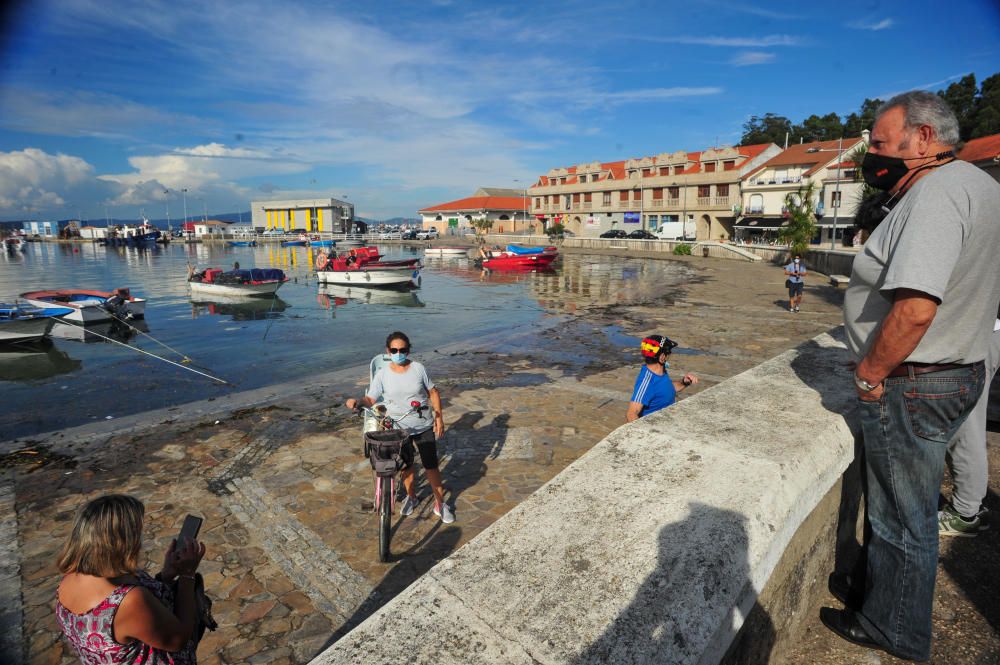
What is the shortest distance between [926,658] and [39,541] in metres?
6.56

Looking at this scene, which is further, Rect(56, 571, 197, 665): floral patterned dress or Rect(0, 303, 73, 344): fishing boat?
Rect(0, 303, 73, 344): fishing boat

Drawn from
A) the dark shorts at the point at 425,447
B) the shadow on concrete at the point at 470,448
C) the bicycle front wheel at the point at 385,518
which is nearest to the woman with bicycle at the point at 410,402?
the dark shorts at the point at 425,447

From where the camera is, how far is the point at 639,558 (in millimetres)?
1812

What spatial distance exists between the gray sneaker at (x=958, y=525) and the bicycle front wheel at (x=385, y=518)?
3800 millimetres

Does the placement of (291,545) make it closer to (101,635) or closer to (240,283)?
(101,635)

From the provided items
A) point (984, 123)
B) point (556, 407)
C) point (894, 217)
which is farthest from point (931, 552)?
point (984, 123)

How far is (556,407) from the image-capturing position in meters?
8.48

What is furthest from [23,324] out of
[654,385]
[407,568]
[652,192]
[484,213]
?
[484,213]

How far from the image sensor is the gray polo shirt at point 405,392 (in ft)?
16.5

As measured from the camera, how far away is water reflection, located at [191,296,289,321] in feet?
78.0

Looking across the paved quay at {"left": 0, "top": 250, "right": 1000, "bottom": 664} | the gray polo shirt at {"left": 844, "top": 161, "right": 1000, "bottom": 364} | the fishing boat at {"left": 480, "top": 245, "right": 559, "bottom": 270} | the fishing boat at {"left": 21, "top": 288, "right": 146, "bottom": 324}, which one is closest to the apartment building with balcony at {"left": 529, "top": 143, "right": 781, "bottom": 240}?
the fishing boat at {"left": 480, "top": 245, "right": 559, "bottom": 270}

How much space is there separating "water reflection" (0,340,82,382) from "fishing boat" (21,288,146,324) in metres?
1.52

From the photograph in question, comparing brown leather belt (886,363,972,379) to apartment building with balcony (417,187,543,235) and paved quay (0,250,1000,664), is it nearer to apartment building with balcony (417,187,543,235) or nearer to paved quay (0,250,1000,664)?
paved quay (0,250,1000,664)

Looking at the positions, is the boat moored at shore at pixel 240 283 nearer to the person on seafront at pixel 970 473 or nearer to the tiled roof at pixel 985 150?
the person on seafront at pixel 970 473
